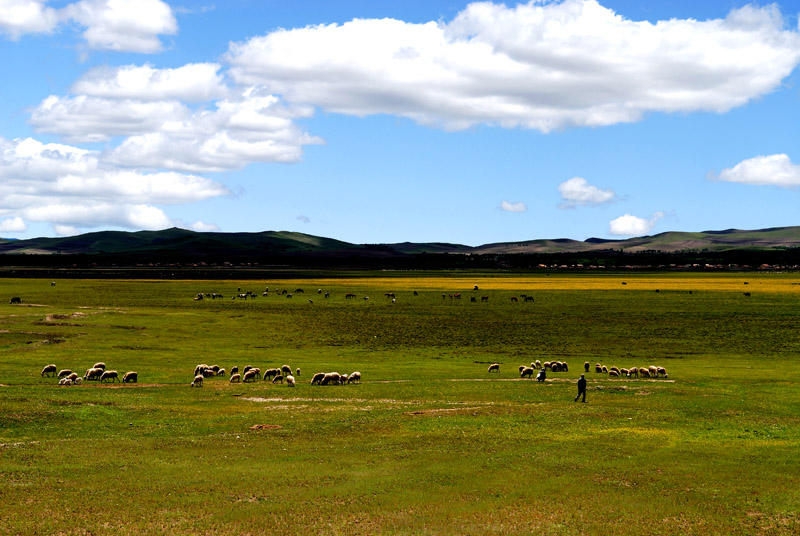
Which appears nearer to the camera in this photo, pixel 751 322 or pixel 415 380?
pixel 415 380

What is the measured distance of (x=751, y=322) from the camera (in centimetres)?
7406

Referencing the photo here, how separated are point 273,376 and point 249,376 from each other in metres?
1.68

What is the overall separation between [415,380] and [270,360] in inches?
566

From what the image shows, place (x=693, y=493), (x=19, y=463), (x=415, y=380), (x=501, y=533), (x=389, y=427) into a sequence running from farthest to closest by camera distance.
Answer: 1. (x=415, y=380)
2. (x=389, y=427)
3. (x=19, y=463)
4. (x=693, y=493)
5. (x=501, y=533)

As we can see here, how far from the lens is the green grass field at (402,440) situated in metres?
19.1

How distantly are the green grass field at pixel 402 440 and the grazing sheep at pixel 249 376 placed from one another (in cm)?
187

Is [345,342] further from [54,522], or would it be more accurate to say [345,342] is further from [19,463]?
[54,522]

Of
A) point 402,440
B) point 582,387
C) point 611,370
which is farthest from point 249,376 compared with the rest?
point 611,370

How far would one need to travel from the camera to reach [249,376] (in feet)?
143

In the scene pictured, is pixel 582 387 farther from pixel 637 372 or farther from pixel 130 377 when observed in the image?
pixel 130 377

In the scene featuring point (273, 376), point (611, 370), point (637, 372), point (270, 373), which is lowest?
point (637, 372)

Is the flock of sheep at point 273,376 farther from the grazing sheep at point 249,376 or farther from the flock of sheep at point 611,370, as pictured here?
the flock of sheep at point 611,370

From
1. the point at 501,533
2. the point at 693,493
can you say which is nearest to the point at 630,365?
the point at 693,493

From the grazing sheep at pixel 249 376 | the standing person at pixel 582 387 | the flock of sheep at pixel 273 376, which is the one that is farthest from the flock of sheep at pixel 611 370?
the grazing sheep at pixel 249 376
